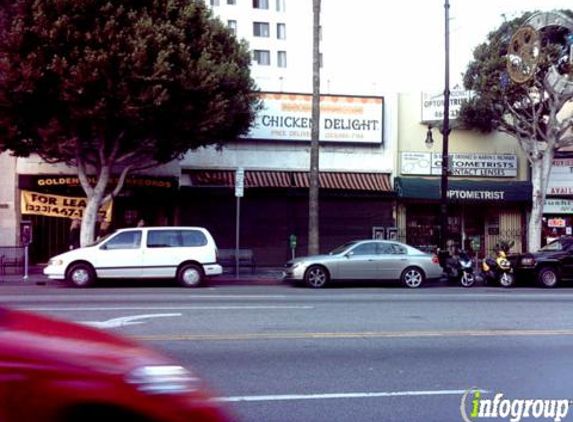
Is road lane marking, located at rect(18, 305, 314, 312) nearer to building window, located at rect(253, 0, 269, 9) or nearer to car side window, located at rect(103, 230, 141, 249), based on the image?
car side window, located at rect(103, 230, 141, 249)

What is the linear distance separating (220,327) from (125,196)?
557 inches

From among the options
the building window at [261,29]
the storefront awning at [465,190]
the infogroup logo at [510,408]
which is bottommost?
the infogroup logo at [510,408]

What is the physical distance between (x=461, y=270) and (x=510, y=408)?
540 inches

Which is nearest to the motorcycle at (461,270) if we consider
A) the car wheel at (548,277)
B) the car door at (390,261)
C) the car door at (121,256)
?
the car wheel at (548,277)

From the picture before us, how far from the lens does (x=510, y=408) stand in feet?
19.1

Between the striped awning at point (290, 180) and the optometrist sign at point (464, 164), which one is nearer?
the striped awning at point (290, 180)

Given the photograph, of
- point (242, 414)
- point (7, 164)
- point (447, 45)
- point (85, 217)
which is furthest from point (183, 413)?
point (7, 164)

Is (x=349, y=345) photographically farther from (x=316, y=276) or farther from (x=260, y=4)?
(x=260, y=4)

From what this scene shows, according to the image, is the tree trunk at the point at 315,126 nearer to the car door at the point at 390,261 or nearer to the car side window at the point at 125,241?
the car door at the point at 390,261

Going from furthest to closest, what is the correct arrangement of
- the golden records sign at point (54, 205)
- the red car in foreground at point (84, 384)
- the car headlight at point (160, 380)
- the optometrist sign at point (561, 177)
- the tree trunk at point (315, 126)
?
the optometrist sign at point (561, 177), the golden records sign at point (54, 205), the tree trunk at point (315, 126), the car headlight at point (160, 380), the red car in foreground at point (84, 384)

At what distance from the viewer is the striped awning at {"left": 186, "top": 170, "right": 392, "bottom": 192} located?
23516 millimetres

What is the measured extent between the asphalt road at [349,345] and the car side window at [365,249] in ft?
11.9

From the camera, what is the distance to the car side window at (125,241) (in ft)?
56.0

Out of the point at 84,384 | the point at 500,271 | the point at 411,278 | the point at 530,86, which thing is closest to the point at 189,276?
the point at 411,278
